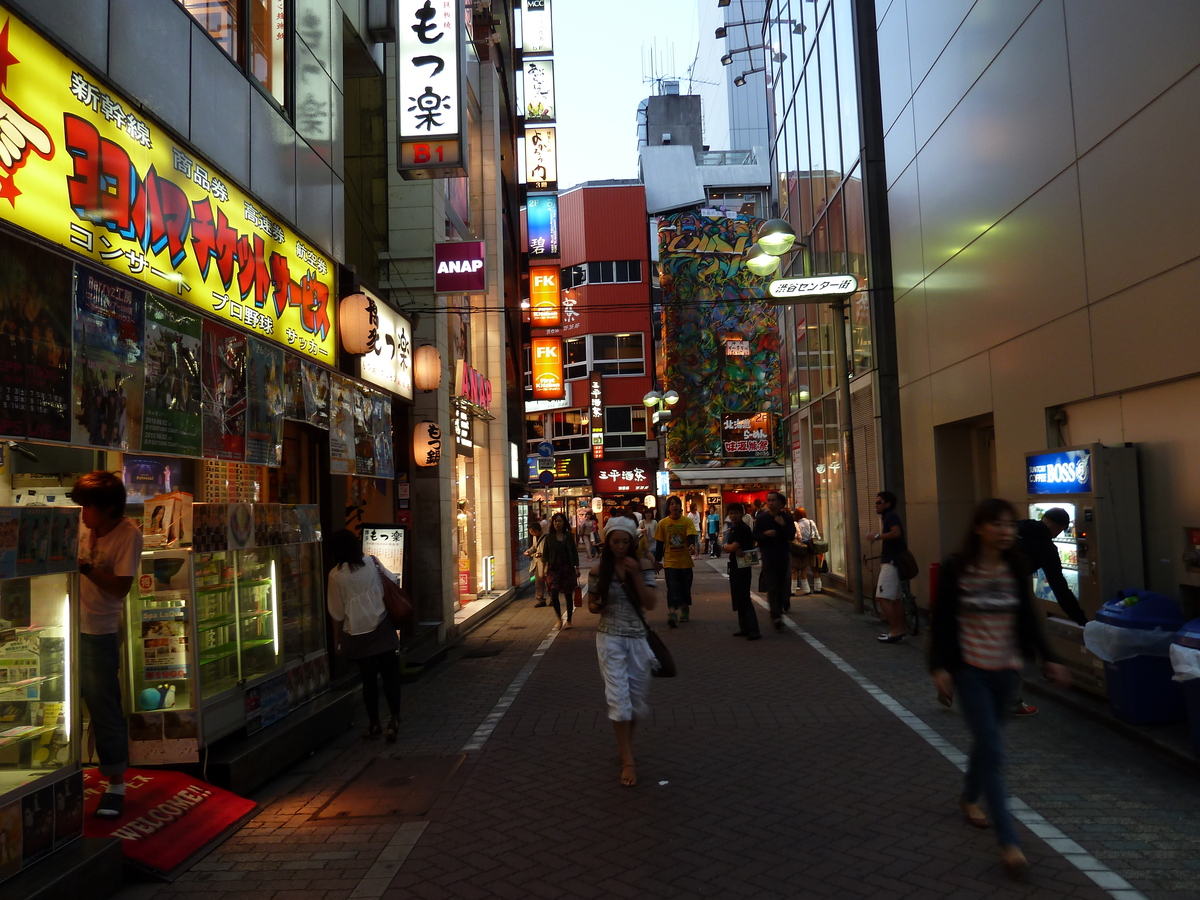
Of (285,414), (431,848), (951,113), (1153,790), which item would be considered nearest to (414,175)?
(285,414)

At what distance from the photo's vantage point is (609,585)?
6672 millimetres

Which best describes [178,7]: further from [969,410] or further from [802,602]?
[802,602]

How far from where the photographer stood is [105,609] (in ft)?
18.2

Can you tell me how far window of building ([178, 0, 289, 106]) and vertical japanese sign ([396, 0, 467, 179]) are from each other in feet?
8.47

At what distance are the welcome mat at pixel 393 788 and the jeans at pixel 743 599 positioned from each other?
6.42 metres

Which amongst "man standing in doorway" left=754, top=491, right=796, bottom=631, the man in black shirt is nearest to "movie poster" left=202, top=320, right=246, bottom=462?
the man in black shirt

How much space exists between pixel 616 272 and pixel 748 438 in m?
13.5

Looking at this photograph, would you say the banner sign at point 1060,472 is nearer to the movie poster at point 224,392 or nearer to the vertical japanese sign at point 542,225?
the movie poster at point 224,392

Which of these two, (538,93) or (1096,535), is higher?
(538,93)

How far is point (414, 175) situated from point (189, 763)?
8.22m

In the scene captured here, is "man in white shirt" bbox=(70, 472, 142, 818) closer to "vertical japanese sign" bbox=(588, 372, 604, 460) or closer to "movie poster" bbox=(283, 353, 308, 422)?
"movie poster" bbox=(283, 353, 308, 422)

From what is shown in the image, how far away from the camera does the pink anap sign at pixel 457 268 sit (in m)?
14.1

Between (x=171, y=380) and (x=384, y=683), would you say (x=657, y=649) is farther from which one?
(x=171, y=380)

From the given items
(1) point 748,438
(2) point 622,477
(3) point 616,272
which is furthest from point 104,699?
(3) point 616,272
